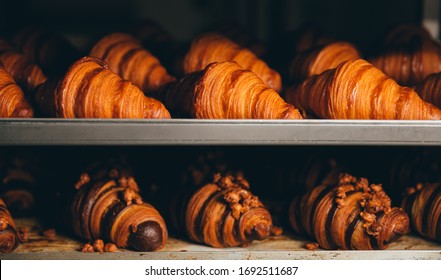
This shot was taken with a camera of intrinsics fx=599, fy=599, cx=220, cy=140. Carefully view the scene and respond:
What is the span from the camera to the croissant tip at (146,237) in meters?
1.73

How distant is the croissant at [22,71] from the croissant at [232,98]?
582 millimetres

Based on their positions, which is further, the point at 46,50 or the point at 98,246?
the point at 46,50

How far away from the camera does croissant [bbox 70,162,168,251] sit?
5.71 feet

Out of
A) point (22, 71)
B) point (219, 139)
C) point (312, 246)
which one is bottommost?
point (312, 246)

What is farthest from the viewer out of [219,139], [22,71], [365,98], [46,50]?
[46,50]

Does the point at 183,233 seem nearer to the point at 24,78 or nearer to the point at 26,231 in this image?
the point at 26,231

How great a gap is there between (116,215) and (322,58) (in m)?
0.87

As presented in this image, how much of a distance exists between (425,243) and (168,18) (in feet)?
12.1

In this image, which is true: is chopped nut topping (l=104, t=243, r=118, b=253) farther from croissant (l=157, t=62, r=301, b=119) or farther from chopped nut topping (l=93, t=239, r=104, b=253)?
croissant (l=157, t=62, r=301, b=119)

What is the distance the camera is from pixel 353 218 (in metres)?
1.77

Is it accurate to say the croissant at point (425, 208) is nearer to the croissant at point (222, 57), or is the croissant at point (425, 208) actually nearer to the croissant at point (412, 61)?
the croissant at point (412, 61)

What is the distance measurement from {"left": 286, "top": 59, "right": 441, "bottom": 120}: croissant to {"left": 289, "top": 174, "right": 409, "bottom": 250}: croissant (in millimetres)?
252

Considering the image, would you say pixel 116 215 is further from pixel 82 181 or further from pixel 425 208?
pixel 425 208

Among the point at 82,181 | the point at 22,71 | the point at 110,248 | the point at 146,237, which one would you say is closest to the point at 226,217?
the point at 146,237
